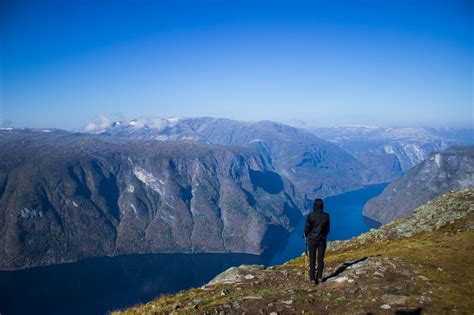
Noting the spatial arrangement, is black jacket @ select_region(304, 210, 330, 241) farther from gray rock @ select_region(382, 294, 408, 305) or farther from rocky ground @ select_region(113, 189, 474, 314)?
gray rock @ select_region(382, 294, 408, 305)

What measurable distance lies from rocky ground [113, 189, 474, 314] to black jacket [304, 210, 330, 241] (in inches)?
111

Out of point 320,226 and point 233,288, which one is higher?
point 320,226

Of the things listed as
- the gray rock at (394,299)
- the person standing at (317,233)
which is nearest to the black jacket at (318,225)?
the person standing at (317,233)

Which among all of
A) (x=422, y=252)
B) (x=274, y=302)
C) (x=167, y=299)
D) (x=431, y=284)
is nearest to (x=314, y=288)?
(x=274, y=302)

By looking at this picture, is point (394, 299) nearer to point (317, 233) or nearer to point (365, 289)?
point (365, 289)

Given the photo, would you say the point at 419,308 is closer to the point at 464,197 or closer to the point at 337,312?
the point at 337,312

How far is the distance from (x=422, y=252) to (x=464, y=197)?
17197 mm

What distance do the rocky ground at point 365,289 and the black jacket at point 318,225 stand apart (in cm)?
281

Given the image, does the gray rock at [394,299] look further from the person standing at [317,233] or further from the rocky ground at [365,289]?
the person standing at [317,233]

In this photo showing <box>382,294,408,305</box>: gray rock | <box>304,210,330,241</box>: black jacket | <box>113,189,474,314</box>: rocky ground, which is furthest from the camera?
<box>304,210,330,241</box>: black jacket

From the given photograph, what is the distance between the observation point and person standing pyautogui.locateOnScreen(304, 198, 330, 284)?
719 inches

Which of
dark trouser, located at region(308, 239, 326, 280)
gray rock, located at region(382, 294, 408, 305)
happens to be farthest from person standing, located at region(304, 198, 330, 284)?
gray rock, located at region(382, 294, 408, 305)

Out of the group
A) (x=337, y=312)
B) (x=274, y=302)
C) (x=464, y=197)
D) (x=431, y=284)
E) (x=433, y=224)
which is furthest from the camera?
(x=464, y=197)

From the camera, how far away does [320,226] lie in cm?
1819
